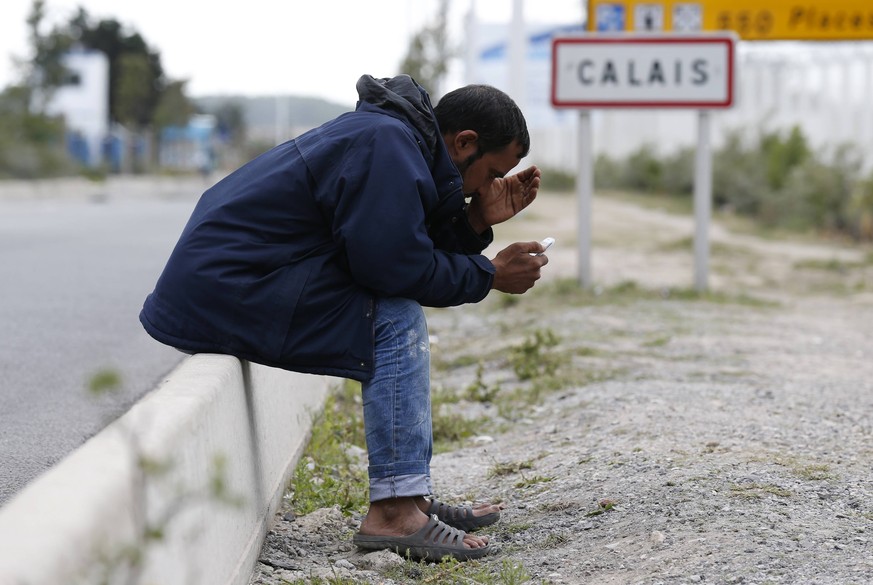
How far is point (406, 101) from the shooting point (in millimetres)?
3559

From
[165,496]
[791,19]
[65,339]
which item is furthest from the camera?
[791,19]

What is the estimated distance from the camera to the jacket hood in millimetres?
3545

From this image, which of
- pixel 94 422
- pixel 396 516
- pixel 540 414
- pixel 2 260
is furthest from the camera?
pixel 2 260

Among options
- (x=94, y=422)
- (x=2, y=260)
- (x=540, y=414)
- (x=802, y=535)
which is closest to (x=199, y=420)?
(x=802, y=535)

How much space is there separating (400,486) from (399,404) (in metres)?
0.24

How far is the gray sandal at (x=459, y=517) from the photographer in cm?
394

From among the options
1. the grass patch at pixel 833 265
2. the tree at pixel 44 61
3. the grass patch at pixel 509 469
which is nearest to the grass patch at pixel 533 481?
the grass patch at pixel 509 469

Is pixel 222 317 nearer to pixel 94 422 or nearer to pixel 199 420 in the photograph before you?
pixel 199 420

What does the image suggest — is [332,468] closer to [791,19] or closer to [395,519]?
[395,519]

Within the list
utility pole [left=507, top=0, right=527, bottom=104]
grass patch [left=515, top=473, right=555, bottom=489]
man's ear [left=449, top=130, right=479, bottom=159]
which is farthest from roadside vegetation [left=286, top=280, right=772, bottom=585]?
utility pole [left=507, top=0, right=527, bottom=104]

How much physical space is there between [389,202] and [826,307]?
8001 mm

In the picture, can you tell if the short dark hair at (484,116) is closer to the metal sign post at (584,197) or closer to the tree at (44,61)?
the metal sign post at (584,197)

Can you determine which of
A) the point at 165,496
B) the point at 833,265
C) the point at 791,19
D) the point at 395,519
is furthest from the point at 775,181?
the point at 165,496

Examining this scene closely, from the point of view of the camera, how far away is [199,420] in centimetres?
285
